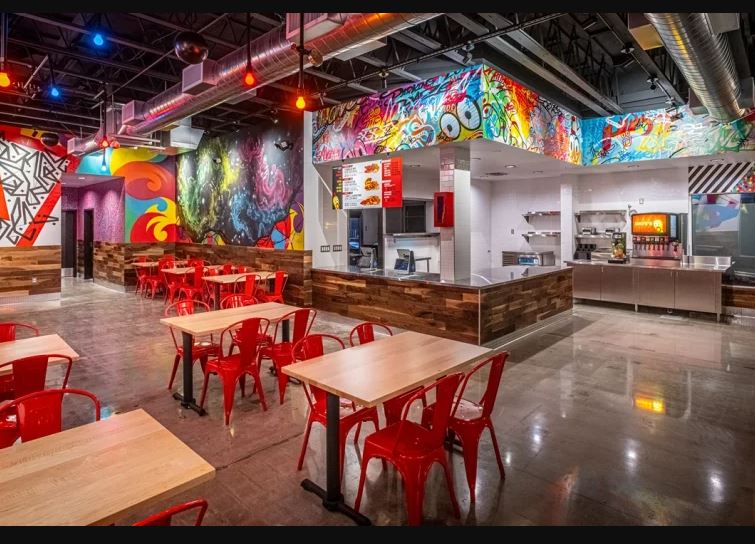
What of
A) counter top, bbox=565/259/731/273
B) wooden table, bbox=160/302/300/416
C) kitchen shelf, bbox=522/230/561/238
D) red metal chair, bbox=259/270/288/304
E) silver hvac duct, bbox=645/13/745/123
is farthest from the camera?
kitchen shelf, bbox=522/230/561/238

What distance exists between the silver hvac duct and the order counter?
122 inches

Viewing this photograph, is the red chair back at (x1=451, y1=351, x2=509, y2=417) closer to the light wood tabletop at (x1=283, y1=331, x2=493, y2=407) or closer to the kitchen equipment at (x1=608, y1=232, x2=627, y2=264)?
the light wood tabletop at (x1=283, y1=331, x2=493, y2=407)

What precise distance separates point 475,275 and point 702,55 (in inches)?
150

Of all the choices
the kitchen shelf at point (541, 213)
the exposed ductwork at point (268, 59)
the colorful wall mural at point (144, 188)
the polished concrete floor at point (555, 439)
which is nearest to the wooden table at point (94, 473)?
the polished concrete floor at point (555, 439)

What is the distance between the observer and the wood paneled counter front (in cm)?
602

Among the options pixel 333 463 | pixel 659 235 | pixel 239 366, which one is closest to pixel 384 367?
Result: pixel 333 463

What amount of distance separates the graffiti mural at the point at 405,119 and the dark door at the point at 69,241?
11.4 metres

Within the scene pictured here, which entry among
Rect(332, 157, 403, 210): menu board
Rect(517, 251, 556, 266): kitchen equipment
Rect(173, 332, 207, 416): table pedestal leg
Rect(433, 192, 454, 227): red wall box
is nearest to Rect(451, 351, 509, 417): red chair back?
Rect(173, 332, 207, 416): table pedestal leg

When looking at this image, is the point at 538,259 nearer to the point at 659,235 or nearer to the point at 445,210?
the point at 659,235

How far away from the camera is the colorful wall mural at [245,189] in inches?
346

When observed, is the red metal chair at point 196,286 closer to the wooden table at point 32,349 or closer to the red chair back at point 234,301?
the red chair back at point 234,301

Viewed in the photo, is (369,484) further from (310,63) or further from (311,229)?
(311,229)

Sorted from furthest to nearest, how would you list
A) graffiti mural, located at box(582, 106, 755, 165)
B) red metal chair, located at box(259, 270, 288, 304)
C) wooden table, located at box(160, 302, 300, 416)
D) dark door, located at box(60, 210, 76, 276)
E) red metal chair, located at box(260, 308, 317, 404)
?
1. dark door, located at box(60, 210, 76, 276)
2. red metal chair, located at box(259, 270, 288, 304)
3. graffiti mural, located at box(582, 106, 755, 165)
4. red metal chair, located at box(260, 308, 317, 404)
5. wooden table, located at box(160, 302, 300, 416)

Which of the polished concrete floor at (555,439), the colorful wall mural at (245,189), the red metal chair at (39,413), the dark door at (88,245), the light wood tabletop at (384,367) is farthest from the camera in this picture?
the dark door at (88,245)
